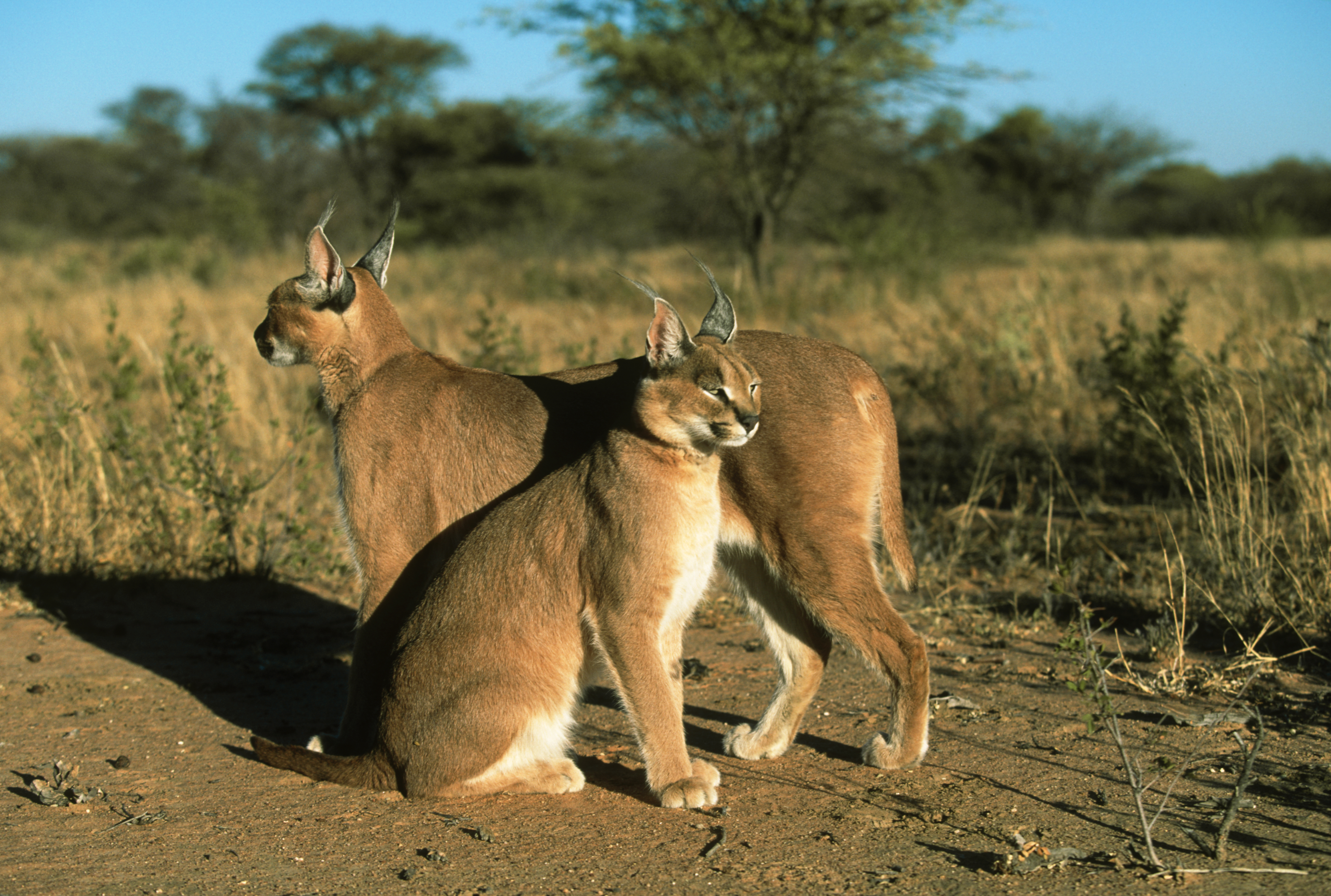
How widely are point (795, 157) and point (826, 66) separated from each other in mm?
1357

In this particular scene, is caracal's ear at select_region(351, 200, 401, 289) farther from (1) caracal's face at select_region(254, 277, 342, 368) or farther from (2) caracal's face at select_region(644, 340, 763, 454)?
(2) caracal's face at select_region(644, 340, 763, 454)

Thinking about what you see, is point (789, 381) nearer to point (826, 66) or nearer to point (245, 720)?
point (245, 720)

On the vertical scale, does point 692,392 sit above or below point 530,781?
above

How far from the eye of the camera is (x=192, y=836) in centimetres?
334

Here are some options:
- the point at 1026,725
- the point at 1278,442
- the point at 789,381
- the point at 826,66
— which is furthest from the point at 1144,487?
the point at 826,66

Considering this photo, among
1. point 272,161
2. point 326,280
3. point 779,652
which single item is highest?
point 272,161

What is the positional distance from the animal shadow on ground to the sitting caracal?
111 cm

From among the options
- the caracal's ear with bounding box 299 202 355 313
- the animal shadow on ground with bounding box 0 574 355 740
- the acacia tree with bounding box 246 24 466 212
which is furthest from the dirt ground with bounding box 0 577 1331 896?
the acacia tree with bounding box 246 24 466 212

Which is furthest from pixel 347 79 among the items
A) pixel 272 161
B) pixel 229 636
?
pixel 229 636

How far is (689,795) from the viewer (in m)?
3.44

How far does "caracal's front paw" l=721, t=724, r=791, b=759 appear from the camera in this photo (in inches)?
157

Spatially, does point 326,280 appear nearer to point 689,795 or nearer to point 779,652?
point 779,652

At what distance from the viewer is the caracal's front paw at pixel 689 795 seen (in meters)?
3.44

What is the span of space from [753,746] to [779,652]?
359mm
